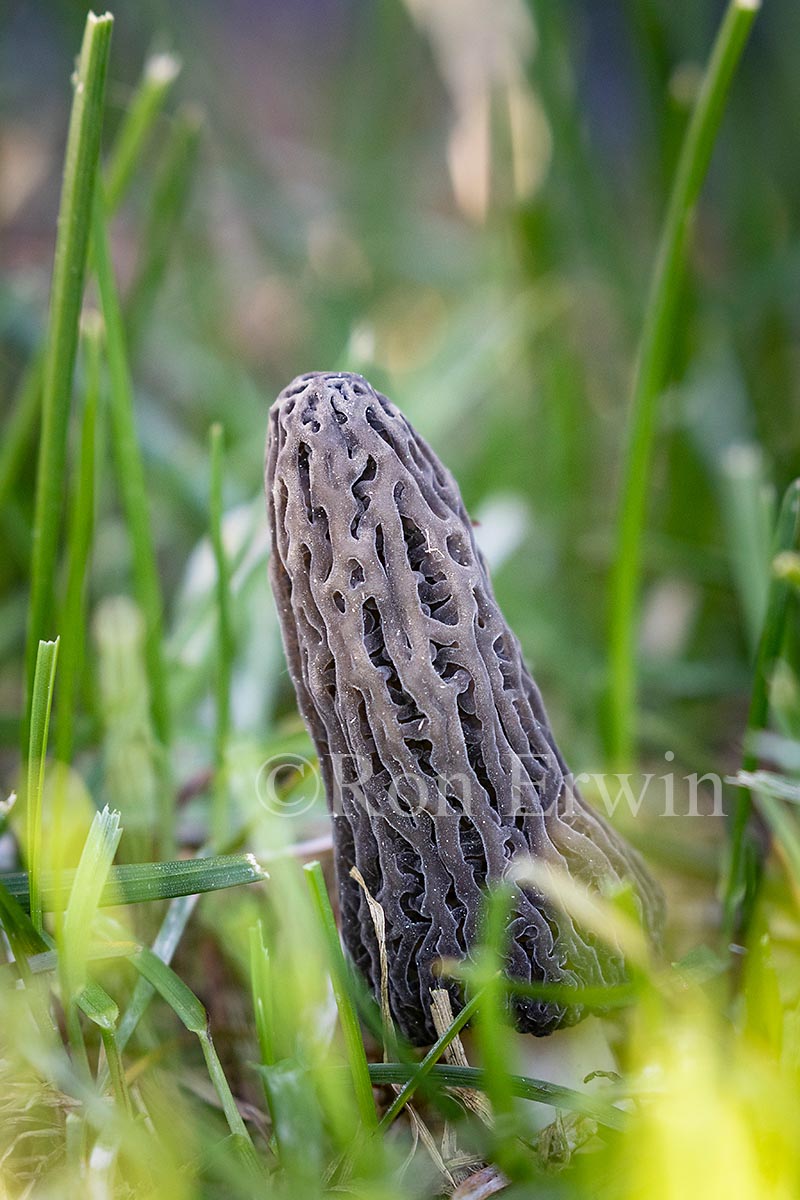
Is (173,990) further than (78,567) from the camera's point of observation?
Answer: No

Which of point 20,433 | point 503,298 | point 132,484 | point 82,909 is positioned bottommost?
point 82,909

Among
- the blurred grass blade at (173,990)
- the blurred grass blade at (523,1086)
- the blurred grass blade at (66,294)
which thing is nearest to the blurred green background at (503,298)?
the blurred grass blade at (66,294)

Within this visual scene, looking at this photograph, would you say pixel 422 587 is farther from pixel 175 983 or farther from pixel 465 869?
pixel 175 983

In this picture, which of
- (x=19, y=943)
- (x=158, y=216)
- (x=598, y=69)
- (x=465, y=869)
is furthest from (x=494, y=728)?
(x=598, y=69)

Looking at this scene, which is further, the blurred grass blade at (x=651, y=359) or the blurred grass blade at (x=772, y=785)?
the blurred grass blade at (x=651, y=359)

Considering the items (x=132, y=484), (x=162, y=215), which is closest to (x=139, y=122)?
(x=162, y=215)

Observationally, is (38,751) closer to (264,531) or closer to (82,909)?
(82,909)

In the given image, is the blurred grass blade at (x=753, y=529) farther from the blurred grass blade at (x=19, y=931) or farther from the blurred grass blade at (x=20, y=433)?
the blurred grass blade at (x=20, y=433)

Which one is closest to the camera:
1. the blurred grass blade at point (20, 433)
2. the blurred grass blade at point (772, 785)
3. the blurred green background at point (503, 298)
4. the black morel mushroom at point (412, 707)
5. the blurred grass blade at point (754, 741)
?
the black morel mushroom at point (412, 707)
